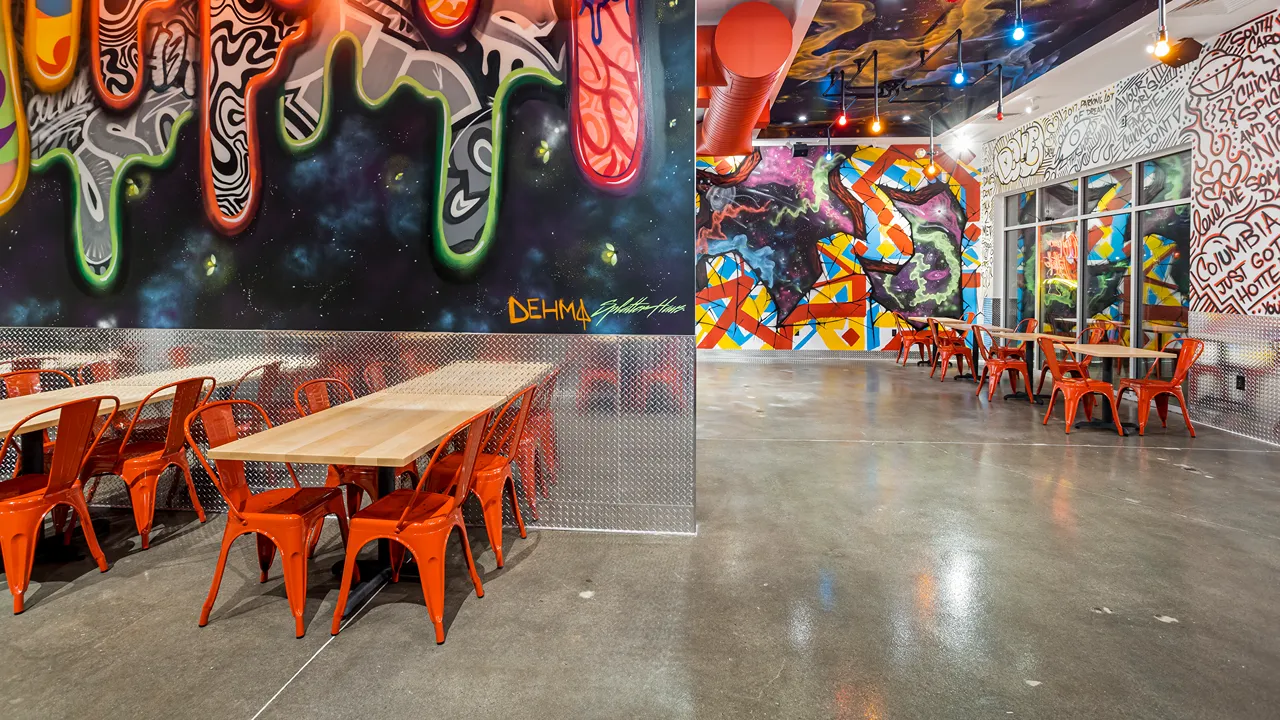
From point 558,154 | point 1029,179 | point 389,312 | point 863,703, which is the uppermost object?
point 1029,179

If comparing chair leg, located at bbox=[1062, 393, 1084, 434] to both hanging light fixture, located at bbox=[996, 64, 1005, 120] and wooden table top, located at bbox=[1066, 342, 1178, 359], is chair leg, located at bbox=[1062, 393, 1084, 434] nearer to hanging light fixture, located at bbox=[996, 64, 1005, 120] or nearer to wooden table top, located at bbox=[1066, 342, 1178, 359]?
wooden table top, located at bbox=[1066, 342, 1178, 359]

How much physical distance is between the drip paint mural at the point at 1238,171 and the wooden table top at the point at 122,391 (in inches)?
332

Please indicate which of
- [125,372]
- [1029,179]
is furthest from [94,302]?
[1029,179]

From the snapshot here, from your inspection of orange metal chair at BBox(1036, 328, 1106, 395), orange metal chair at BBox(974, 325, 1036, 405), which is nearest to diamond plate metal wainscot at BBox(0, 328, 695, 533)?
orange metal chair at BBox(1036, 328, 1106, 395)

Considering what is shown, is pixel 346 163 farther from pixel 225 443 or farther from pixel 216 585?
pixel 216 585

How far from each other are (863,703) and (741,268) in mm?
10944

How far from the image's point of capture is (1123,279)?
8.53 meters

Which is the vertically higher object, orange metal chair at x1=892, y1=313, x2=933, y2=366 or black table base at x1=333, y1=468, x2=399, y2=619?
orange metal chair at x1=892, y1=313, x2=933, y2=366

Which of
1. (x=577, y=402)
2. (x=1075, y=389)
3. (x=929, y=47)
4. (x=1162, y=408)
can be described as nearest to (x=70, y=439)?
(x=577, y=402)

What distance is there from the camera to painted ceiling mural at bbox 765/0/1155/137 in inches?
274

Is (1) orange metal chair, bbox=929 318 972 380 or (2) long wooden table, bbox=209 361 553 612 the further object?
(1) orange metal chair, bbox=929 318 972 380

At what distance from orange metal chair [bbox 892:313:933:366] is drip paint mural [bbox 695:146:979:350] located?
0.54ft

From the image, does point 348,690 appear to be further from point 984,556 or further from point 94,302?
point 94,302

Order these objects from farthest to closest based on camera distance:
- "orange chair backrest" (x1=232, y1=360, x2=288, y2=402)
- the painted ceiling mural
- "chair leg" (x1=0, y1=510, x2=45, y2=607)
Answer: the painted ceiling mural → "orange chair backrest" (x1=232, y1=360, x2=288, y2=402) → "chair leg" (x1=0, y1=510, x2=45, y2=607)
